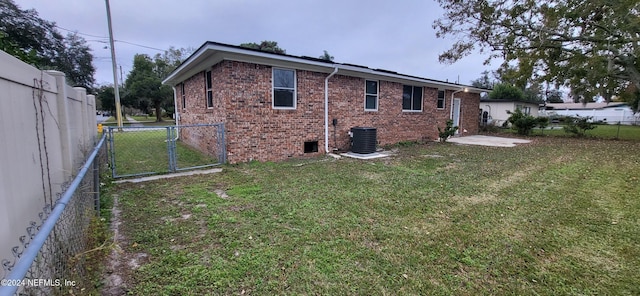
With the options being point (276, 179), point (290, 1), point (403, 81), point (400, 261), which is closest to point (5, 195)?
point (400, 261)

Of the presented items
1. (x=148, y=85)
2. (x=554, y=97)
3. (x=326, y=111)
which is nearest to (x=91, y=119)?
(x=326, y=111)

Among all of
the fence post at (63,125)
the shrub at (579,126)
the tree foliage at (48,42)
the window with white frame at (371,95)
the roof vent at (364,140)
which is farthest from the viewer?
the tree foliage at (48,42)

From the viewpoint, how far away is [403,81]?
11.3 m

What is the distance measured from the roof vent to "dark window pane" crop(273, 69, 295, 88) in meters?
2.60

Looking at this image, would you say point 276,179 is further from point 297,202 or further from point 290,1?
point 290,1

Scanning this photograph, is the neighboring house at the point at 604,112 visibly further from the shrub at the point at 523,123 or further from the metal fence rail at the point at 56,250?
the metal fence rail at the point at 56,250

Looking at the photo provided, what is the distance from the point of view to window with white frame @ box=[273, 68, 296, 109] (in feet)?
25.8

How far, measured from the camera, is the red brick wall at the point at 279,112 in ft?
23.6

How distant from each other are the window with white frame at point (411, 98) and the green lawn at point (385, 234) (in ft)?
20.5

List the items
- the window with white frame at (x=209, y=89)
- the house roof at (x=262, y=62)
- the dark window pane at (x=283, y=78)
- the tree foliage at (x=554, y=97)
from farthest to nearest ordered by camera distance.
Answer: the tree foliage at (x=554, y=97) < the window with white frame at (x=209, y=89) < the dark window pane at (x=283, y=78) < the house roof at (x=262, y=62)

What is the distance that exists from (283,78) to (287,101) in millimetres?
664

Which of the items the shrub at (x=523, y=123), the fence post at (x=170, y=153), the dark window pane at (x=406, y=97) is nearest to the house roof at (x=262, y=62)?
the dark window pane at (x=406, y=97)

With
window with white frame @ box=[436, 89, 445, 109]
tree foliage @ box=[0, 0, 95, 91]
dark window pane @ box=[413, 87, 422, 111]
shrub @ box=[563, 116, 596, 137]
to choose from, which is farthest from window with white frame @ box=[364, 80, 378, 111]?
shrub @ box=[563, 116, 596, 137]

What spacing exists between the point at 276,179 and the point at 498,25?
45.2 feet
